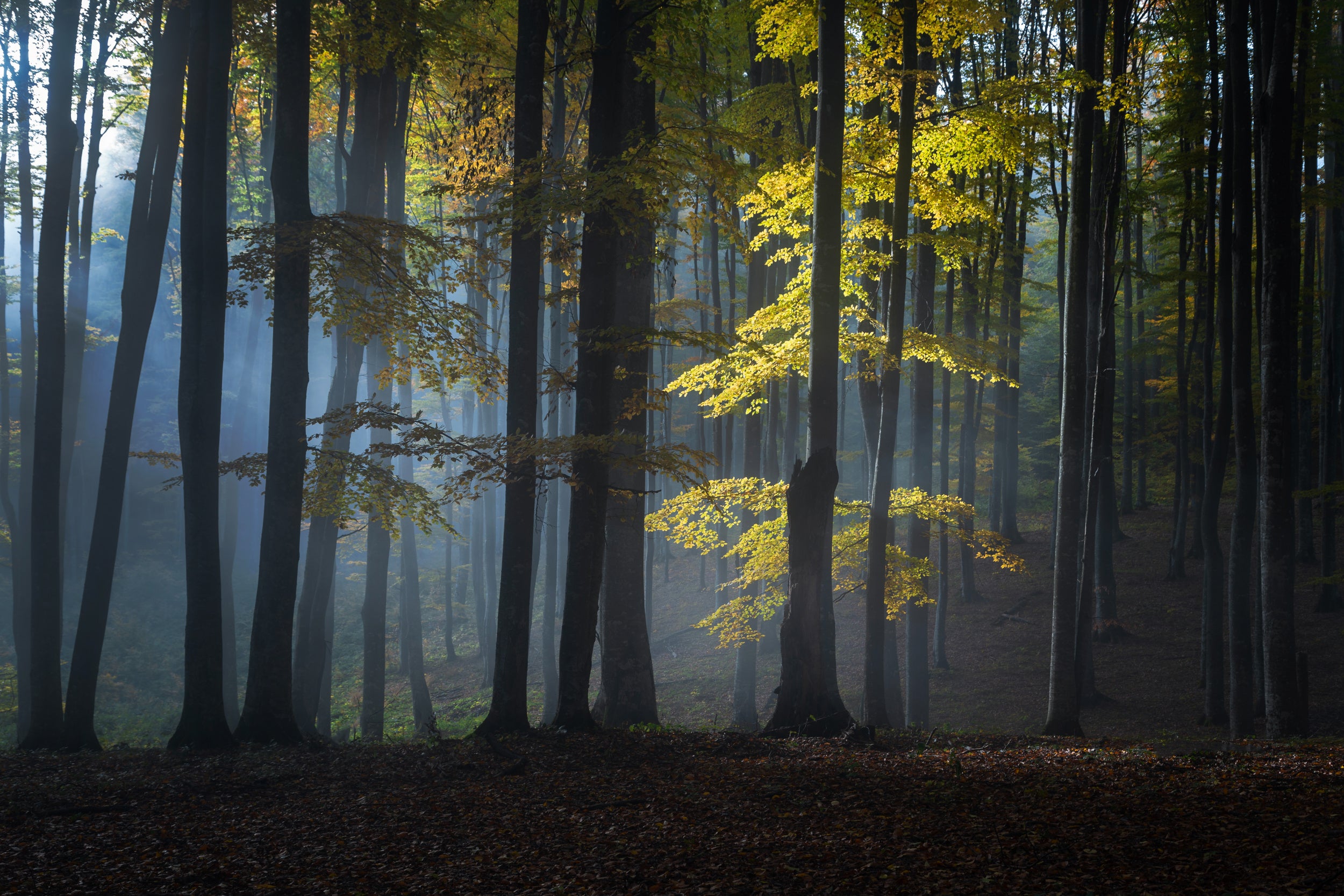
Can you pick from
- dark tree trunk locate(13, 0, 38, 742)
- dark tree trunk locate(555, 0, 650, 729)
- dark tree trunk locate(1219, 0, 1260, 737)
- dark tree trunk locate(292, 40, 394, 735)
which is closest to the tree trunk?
dark tree trunk locate(1219, 0, 1260, 737)

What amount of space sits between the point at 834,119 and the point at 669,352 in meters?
17.1

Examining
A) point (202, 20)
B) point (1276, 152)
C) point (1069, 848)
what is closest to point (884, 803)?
point (1069, 848)

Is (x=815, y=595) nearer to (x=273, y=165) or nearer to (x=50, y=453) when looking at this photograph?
(x=273, y=165)

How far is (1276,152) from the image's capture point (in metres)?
8.53

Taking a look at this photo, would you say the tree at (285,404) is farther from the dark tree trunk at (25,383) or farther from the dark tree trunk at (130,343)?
the dark tree trunk at (25,383)

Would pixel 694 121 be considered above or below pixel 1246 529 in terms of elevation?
above

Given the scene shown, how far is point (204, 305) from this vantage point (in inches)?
336

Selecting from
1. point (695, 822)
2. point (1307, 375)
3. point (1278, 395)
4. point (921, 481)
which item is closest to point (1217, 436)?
point (1278, 395)

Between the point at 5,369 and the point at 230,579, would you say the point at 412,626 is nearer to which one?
the point at 230,579

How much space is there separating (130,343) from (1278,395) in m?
13.8

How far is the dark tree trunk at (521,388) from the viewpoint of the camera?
26.6 ft

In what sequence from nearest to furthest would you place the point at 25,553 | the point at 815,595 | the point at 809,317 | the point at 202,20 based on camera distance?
the point at 815,595, the point at 202,20, the point at 809,317, the point at 25,553

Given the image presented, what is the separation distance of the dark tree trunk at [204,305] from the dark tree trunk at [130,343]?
3.26ft

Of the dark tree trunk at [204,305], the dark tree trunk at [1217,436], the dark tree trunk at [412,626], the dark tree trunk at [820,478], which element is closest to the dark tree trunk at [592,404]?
the dark tree trunk at [820,478]
